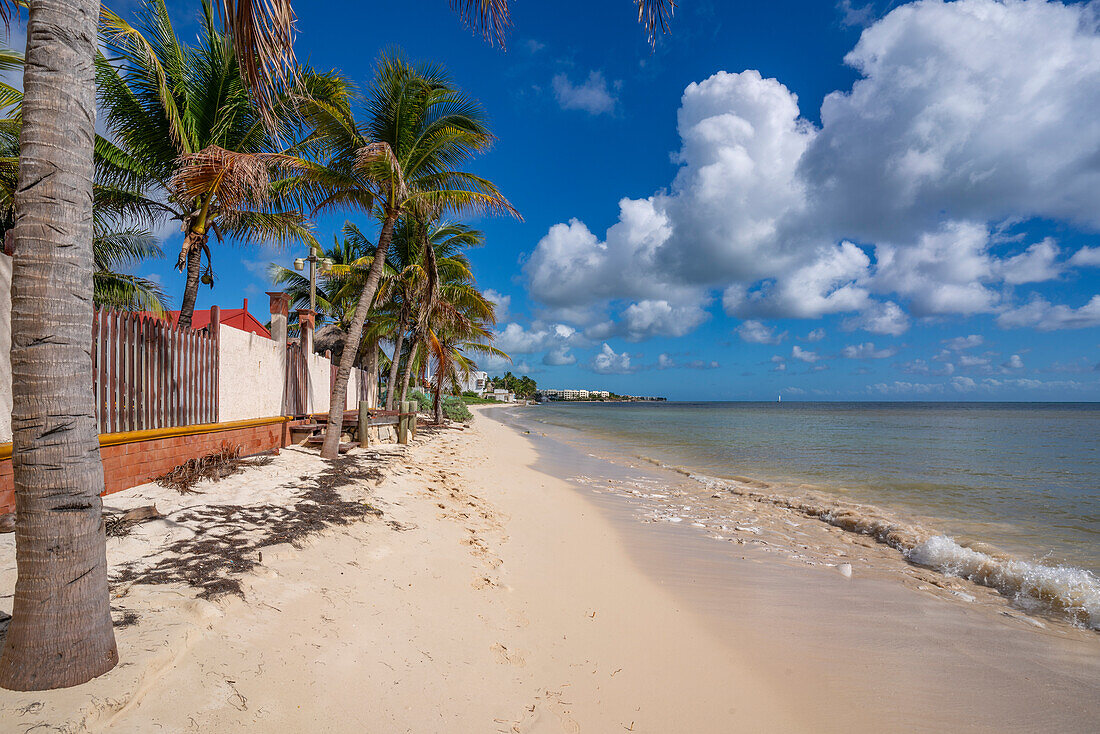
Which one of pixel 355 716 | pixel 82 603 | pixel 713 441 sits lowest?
pixel 713 441

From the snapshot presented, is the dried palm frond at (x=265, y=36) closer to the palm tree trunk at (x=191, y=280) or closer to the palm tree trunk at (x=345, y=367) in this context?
the palm tree trunk at (x=345, y=367)

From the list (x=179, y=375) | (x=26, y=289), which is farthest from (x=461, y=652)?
(x=179, y=375)

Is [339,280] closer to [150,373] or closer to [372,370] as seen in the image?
[372,370]

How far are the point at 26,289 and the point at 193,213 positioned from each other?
28.3 ft

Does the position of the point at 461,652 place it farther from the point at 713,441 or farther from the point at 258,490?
the point at 713,441

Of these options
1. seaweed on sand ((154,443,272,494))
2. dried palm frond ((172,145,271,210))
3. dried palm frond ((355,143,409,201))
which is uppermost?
dried palm frond ((355,143,409,201))

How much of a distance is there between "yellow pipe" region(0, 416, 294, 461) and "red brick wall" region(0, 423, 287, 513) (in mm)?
38

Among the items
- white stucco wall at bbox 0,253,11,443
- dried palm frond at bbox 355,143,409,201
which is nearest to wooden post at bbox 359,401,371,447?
dried palm frond at bbox 355,143,409,201

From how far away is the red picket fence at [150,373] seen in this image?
4.89m

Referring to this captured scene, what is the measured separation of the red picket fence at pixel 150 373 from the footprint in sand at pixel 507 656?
4284mm

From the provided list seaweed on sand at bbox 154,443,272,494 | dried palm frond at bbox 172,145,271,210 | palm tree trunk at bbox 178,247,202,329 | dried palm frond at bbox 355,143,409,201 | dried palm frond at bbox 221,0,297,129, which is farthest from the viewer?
palm tree trunk at bbox 178,247,202,329

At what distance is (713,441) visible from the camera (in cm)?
2247

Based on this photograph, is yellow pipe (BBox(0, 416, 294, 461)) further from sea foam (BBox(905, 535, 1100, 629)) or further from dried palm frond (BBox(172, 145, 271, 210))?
sea foam (BBox(905, 535, 1100, 629))

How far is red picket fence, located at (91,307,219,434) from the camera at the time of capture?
489cm
